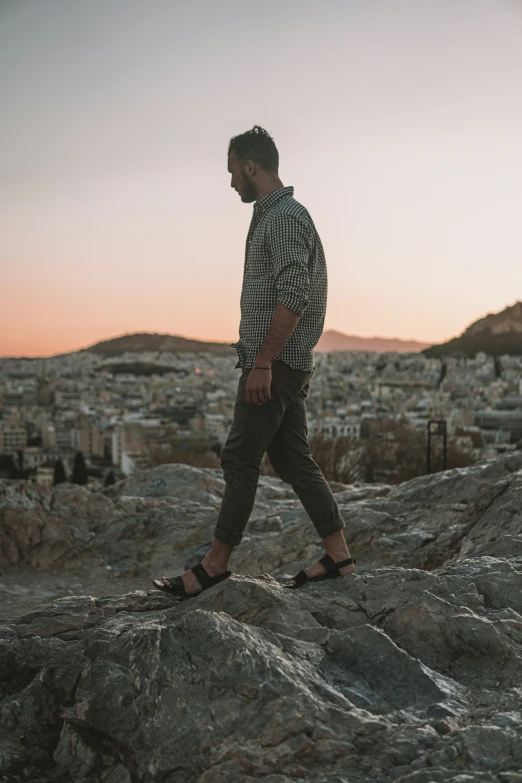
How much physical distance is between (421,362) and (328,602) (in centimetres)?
8913

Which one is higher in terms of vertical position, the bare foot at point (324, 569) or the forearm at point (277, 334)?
the forearm at point (277, 334)

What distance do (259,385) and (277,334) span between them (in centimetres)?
22

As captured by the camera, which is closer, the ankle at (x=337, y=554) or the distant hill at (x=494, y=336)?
the ankle at (x=337, y=554)

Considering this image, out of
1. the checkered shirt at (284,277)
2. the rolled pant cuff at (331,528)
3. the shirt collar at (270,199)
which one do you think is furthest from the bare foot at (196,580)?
the shirt collar at (270,199)

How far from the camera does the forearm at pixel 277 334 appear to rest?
302 centimetres

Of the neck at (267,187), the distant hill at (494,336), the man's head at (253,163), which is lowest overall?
the neck at (267,187)

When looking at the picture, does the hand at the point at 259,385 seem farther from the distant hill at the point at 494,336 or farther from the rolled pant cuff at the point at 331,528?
the distant hill at the point at 494,336

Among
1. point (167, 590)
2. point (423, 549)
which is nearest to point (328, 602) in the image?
point (167, 590)

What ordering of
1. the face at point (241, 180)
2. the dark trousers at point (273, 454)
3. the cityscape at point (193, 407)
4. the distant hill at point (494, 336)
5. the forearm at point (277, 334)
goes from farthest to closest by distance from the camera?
the distant hill at point (494, 336) < the cityscape at point (193, 407) < the face at point (241, 180) < the dark trousers at point (273, 454) < the forearm at point (277, 334)

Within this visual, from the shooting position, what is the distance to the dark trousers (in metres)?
3.13

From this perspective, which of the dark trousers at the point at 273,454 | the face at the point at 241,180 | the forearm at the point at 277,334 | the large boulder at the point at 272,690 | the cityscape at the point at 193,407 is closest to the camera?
the large boulder at the point at 272,690

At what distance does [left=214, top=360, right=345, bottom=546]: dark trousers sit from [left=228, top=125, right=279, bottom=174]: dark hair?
875mm

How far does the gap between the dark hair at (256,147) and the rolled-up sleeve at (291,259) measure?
0.97ft

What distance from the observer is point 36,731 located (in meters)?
2.48
